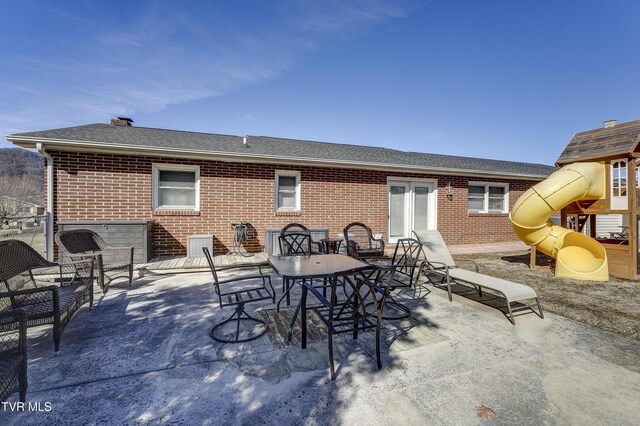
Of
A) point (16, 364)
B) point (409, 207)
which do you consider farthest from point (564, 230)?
point (16, 364)

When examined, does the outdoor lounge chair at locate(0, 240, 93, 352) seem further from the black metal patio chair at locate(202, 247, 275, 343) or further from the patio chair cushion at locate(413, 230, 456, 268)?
the patio chair cushion at locate(413, 230, 456, 268)

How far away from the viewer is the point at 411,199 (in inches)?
412

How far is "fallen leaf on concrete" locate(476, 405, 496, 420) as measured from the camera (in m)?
2.11

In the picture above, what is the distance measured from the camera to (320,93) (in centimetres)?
1266

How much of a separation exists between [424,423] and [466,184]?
34.8 feet

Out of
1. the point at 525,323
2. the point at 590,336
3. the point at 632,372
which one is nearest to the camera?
the point at 632,372

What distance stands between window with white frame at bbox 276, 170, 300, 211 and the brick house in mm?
31

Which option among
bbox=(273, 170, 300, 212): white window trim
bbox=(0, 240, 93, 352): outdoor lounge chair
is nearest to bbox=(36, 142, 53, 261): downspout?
bbox=(0, 240, 93, 352): outdoor lounge chair

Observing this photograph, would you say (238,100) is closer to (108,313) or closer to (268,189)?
(268,189)

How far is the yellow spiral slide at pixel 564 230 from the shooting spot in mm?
6133

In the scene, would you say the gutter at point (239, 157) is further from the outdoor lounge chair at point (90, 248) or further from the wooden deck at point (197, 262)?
the wooden deck at point (197, 262)

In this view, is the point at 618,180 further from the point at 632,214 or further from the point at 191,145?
the point at 191,145

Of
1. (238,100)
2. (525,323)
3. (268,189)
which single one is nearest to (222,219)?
(268,189)

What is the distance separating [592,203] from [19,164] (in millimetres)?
54759
